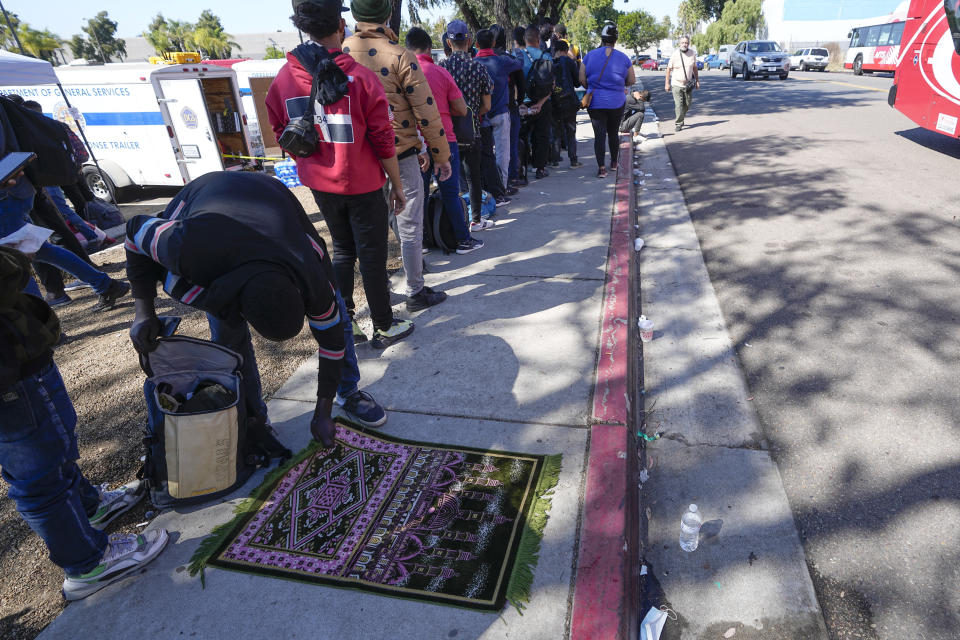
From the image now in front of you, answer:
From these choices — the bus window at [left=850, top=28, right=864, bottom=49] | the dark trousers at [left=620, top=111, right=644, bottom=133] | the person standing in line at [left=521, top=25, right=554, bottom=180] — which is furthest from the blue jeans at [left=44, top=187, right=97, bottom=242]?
the bus window at [left=850, top=28, right=864, bottom=49]

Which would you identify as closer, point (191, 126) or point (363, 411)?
point (363, 411)

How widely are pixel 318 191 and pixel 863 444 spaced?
11.2 ft

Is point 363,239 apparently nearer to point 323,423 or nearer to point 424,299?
point 424,299

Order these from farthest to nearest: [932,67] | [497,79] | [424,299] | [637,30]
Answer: [637,30] → [932,67] → [497,79] → [424,299]

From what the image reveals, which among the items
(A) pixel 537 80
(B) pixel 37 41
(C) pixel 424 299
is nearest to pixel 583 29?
(B) pixel 37 41

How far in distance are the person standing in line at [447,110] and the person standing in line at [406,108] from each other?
0.43 m

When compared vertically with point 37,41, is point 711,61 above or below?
below

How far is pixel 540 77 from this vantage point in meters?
7.50

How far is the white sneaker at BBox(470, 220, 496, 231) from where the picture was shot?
20.6 ft

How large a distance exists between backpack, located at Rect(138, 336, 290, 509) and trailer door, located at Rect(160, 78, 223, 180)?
28.2 feet

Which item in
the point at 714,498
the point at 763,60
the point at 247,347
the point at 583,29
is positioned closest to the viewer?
the point at 714,498

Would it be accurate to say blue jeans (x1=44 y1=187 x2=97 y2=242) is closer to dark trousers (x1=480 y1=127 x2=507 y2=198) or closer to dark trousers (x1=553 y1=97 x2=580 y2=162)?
dark trousers (x1=480 y1=127 x2=507 y2=198)

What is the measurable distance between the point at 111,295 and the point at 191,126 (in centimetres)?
632

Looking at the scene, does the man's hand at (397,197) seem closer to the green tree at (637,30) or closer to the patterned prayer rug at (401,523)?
the patterned prayer rug at (401,523)
